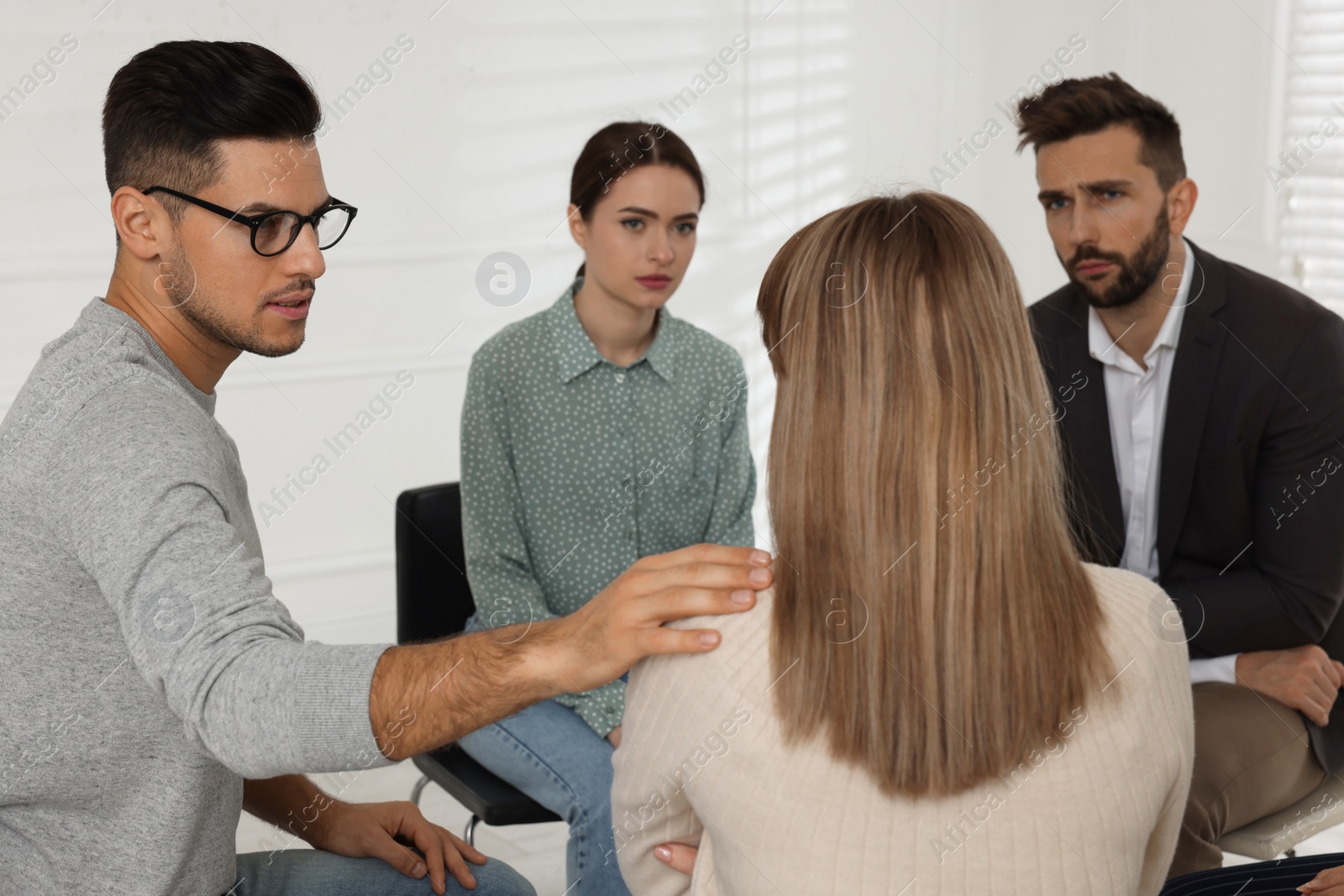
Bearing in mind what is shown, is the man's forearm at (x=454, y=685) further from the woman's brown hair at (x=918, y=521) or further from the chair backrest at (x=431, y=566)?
the chair backrest at (x=431, y=566)

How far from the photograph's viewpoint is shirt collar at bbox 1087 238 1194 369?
2297mm

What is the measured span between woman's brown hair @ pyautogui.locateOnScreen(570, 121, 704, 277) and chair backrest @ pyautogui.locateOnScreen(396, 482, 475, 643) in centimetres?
65

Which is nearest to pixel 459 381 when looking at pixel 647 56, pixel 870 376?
pixel 647 56

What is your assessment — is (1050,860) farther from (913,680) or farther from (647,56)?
(647,56)

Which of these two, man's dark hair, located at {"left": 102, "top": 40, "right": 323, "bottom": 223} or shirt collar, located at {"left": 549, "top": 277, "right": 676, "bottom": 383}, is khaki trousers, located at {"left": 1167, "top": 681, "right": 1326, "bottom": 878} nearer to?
shirt collar, located at {"left": 549, "top": 277, "right": 676, "bottom": 383}

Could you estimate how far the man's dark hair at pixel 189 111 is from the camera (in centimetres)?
139

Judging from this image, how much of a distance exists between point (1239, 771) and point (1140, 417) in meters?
0.72

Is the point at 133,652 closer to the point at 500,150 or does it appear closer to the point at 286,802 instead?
the point at 286,802

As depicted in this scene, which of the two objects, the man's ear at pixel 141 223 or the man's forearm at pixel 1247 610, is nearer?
the man's ear at pixel 141 223

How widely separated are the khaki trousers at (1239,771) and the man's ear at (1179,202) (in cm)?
98

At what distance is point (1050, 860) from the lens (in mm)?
1131

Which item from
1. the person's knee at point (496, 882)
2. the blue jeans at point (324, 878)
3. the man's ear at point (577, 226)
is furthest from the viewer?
the man's ear at point (577, 226)

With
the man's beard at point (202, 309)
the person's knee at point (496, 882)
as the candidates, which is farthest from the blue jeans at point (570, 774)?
the man's beard at point (202, 309)

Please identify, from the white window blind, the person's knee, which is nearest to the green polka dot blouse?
the person's knee
